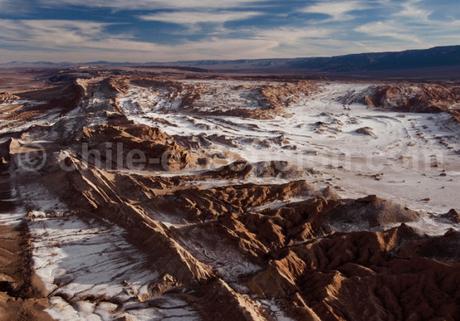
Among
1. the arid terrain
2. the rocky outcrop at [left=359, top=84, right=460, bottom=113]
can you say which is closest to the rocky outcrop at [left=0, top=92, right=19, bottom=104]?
the arid terrain

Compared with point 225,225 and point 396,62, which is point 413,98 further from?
point 396,62

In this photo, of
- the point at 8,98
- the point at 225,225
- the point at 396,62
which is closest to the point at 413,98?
the point at 225,225

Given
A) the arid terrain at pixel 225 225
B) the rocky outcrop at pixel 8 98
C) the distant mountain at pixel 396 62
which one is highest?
the distant mountain at pixel 396 62

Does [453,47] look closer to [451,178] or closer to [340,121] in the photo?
[340,121]

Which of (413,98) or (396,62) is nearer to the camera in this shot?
(413,98)

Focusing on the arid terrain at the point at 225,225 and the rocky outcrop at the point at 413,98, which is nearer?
the arid terrain at the point at 225,225

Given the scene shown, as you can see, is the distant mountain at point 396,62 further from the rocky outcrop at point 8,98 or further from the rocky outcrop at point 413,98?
the rocky outcrop at point 8,98

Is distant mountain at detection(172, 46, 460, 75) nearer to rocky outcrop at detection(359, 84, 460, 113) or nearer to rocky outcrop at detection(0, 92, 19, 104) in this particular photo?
rocky outcrop at detection(359, 84, 460, 113)

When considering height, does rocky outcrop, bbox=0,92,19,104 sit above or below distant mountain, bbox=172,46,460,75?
below

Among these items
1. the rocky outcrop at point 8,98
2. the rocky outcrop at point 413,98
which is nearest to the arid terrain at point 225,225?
the rocky outcrop at point 413,98
